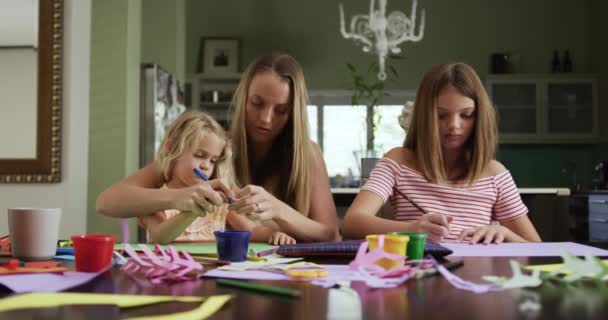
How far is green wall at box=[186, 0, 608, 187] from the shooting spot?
252 inches

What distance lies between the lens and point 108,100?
311cm

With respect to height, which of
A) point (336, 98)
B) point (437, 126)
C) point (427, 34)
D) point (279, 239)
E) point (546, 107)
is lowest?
point (279, 239)

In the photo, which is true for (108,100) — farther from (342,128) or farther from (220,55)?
(342,128)

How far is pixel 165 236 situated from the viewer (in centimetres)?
133

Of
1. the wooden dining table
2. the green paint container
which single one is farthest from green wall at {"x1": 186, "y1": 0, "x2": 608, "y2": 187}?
the wooden dining table

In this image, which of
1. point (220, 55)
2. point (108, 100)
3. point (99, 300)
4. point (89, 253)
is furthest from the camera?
point (220, 55)

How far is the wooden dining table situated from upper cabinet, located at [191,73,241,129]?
218 inches

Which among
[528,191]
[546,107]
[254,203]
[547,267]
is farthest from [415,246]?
[546,107]

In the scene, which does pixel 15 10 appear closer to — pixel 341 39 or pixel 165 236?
pixel 165 236

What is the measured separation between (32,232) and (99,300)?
0.44 m

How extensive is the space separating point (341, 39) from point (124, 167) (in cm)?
378

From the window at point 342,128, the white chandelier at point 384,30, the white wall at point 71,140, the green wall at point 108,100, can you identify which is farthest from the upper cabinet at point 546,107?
the white wall at point 71,140

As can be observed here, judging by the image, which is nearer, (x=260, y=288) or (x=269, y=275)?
(x=260, y=288)

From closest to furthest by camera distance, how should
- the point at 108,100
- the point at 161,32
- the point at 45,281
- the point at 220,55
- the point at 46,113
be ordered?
1. the point at 45,281
2. the point at 46,113
3. the point at 108,100
4. the point at 161,32
5. the point at 220,55
